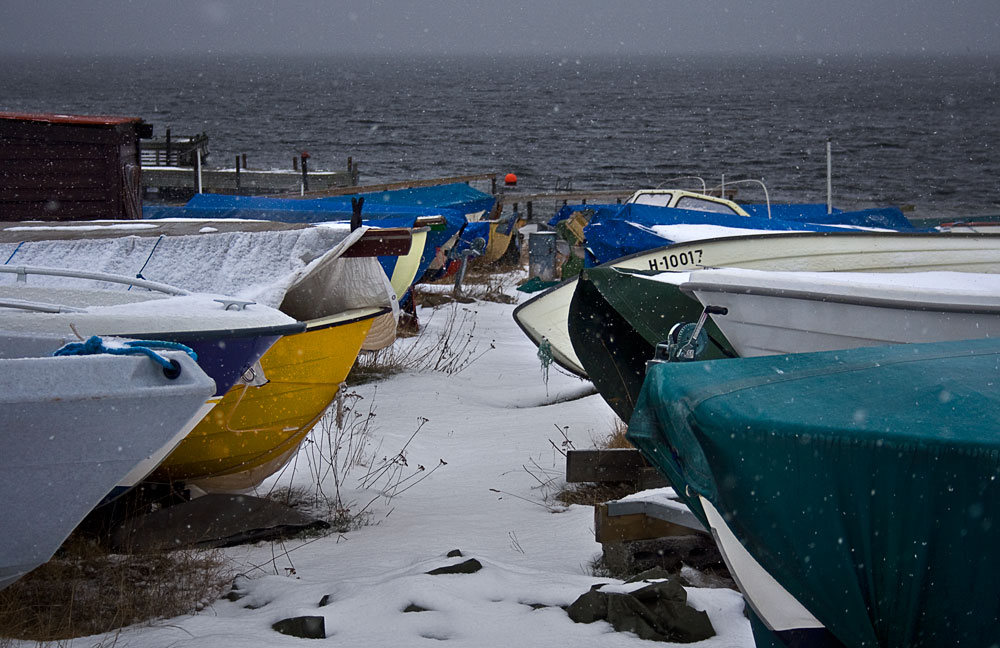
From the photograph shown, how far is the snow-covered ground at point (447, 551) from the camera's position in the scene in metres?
3.76

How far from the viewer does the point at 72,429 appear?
335 cm

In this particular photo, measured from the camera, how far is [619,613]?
150 inches

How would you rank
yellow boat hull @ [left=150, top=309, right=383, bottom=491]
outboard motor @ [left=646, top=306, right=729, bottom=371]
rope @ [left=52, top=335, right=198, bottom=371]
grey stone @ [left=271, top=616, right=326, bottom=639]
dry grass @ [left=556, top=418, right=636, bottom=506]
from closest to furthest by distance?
rope @ [left=52, top=335, right=198, bottom=371]
grey stone @ [left=271, top=616, right=326, bottom=639]
outboard motor @ [left=646, top=306, right=729, bottom=371]
yellow boat hull @ [left=150, top=309, right=383, bottom=491]
dry grass @ [left=556, top=418, right=636, bottom=506]

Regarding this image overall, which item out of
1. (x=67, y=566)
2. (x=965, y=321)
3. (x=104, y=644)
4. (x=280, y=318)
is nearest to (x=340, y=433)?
(x=280, y=318)

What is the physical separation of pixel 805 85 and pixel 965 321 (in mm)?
150968

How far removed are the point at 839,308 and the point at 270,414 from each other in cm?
320

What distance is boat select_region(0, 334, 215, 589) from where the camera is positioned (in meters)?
3.28

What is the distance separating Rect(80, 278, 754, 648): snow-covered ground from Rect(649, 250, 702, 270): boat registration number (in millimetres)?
1258

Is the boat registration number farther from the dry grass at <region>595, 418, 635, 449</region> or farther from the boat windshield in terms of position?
the boat windshield

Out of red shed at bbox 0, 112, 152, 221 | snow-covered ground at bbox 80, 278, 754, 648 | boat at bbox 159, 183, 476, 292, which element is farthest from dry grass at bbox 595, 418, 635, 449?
red shed at bbox 0, 112, 152, 221

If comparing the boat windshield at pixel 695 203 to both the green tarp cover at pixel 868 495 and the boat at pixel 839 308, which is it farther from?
the green tarp cover at pixel 868 495

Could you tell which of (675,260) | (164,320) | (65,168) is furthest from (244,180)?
(164,320)

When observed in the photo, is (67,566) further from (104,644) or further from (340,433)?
(340,433)

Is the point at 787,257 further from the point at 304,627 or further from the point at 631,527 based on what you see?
the point at 304,627
